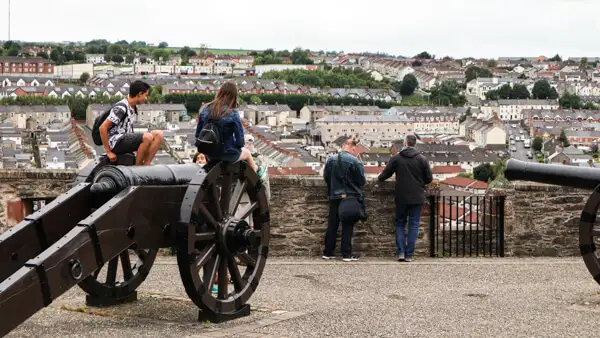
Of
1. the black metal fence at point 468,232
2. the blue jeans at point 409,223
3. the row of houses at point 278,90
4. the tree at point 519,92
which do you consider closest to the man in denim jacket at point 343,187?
the blue jeans at point 409,223

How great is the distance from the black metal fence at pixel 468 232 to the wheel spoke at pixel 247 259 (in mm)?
3578

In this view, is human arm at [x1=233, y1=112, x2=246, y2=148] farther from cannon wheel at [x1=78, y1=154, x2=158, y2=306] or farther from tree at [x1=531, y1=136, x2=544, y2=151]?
tree at [x1=531, y1=136, x2=544, y2=151]

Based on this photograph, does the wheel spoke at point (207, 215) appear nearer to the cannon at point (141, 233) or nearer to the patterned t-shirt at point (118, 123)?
the cannon at point (141, 233)

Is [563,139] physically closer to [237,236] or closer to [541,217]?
[541,217]

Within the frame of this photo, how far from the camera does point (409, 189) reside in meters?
9.05

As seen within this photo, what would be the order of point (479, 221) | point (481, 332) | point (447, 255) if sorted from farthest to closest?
1. point (479, 221)
2. point (447, 255)
3. point (481, 332)

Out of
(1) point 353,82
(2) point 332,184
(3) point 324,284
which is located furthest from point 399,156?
(1) point 353,82

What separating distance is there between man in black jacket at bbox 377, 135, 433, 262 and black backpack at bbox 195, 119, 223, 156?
3.08 m

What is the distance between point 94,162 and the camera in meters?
6.32

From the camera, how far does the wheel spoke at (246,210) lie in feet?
20.9

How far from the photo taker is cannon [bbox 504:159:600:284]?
6828 millimetres

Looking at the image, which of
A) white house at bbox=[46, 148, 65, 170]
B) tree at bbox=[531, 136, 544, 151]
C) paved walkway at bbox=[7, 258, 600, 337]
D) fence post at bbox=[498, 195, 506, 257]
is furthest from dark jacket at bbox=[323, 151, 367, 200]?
tree at bbox=[531, 136, 544, 151]

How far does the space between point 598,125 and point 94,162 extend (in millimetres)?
151914

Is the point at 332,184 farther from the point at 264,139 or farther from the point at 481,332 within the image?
the point at 264,139
